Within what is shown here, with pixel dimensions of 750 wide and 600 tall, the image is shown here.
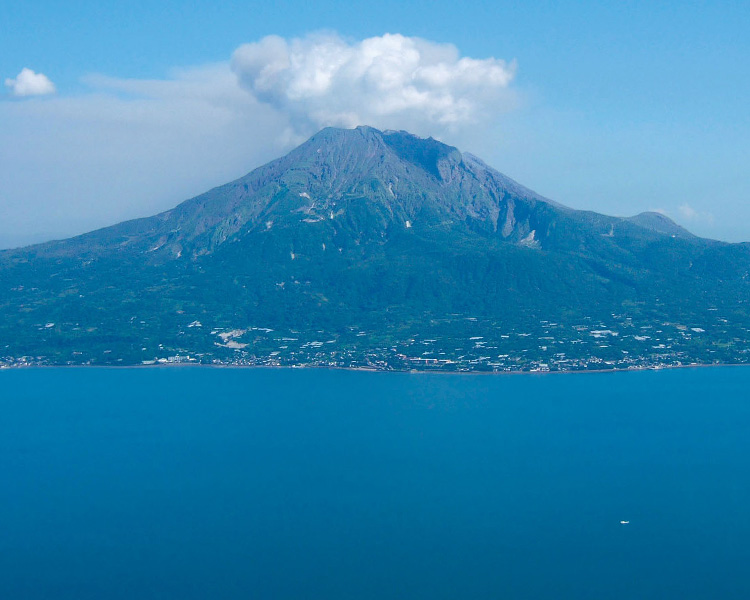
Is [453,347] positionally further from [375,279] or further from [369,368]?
[375,279]

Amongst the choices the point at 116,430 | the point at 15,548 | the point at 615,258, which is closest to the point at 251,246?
the point at 615,258

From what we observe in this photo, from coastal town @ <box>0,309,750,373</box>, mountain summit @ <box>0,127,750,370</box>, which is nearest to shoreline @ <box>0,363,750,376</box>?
coastal town @ <box>0,309,750,373</box>

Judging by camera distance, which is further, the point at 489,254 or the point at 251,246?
the point at 251,246

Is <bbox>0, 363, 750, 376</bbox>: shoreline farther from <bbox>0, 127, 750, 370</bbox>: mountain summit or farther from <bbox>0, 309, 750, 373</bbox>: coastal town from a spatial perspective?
<bbox>0, 127, 750, 370</bbox>: mountain summit

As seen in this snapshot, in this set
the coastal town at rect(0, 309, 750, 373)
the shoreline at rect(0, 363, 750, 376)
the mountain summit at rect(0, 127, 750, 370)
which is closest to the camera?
the shoreline at rect(0, 363, 750, 376)

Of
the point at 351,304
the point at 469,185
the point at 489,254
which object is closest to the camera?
the point at 351,304

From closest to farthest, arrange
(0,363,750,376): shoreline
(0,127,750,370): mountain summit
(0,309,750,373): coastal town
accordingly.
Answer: (0,363,750,376): shoreline < (0,309,750,373): coastal town < (0,127,750,370): mountain summit

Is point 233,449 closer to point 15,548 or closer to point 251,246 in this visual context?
point 15,548

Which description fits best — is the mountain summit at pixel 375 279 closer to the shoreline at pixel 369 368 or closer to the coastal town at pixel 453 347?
the coastal town at pixel 453 347
